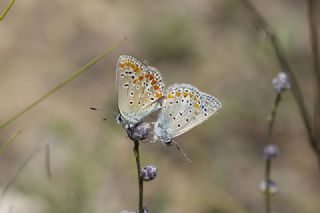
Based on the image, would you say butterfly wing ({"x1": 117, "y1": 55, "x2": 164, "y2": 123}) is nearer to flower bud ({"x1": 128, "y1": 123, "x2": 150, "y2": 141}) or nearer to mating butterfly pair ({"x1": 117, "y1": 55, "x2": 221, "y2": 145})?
mating butterfly pair ({"x1": 117, "y1": 55, "x2": 221, "y2": 145})

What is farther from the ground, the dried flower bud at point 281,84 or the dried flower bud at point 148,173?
the dried flower bud at point 281,84

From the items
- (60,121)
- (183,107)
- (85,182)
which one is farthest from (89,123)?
(183,107)

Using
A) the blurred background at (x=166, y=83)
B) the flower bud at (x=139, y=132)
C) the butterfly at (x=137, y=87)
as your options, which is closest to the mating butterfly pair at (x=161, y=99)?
the butterfly at (x=137, y=87)

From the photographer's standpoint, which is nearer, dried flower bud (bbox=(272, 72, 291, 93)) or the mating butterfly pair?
the mating butterfly pair

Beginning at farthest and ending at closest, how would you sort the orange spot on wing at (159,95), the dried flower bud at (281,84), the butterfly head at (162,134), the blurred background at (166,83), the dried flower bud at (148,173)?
the blurred background at (166,83) → the dried flower bud at (281,84) → the orange spot on wing at (159,95) → the butterfly head at (162,134) → the dried flower bud at (148,173)

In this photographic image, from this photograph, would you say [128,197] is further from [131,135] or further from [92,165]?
[131,135]

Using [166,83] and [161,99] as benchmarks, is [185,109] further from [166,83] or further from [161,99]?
[166,83]

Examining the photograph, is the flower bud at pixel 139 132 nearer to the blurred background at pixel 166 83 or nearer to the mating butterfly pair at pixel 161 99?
the mating butterfly pair at pixel 161 99

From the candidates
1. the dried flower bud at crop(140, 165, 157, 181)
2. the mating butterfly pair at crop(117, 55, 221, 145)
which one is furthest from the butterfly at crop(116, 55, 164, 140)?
the dried flower bud at crop(140, 165, 157, 181)
